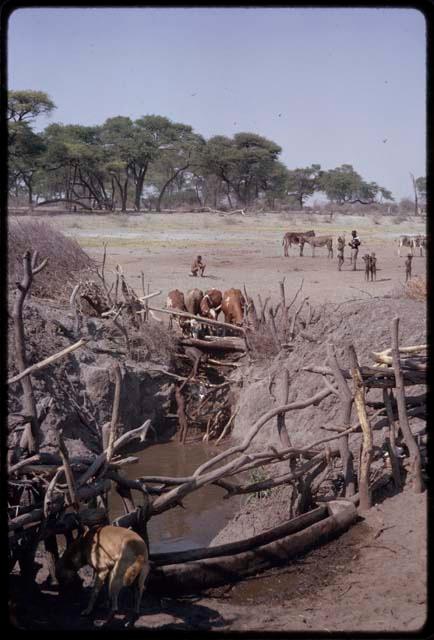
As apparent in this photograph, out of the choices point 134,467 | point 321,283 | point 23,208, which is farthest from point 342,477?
point 23,208

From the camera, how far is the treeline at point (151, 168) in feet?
142

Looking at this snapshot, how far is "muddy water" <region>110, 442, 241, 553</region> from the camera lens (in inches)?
370

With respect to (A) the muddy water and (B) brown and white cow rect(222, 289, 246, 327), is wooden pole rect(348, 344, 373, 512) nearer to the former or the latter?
(A) the muddy water

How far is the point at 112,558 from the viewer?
5.63 m

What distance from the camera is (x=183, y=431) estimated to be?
13.3 meters

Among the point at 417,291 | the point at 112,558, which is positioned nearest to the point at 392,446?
the point at 112,558

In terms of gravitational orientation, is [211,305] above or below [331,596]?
above

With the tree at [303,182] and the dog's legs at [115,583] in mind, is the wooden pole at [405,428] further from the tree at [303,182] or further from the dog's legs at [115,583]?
the tree at [303,182]

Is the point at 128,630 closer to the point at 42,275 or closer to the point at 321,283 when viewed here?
the point at 42,275

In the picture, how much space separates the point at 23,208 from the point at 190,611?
3525cm

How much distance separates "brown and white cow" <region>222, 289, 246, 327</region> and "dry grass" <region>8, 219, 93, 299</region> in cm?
256

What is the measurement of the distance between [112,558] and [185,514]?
4596mm

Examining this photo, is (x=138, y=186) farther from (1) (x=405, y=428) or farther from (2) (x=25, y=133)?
(1) (x=405, y=428)

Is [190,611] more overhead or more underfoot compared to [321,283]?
more underfoot
